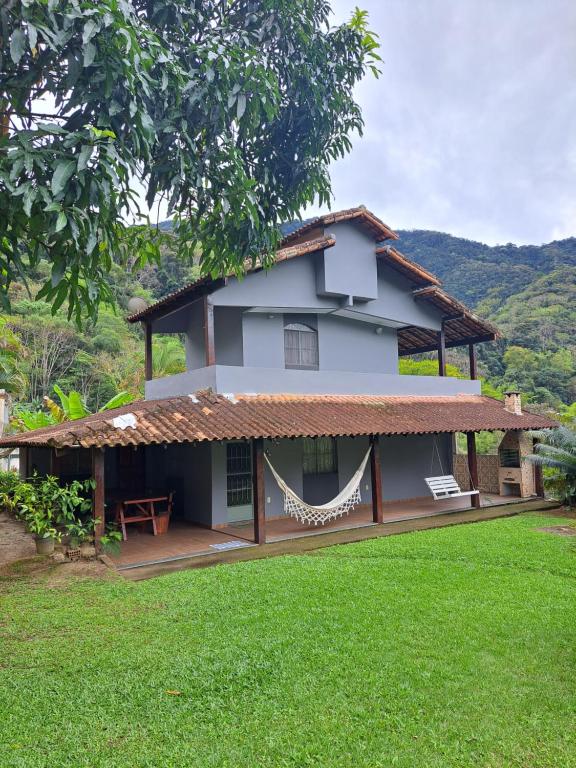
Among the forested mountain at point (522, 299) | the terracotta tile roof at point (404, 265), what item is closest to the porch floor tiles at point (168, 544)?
the terracotta tile roof at point (404, 265)

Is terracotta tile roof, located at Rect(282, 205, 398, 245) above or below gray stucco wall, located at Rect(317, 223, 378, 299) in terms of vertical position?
above

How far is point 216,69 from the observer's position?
4.94 metres

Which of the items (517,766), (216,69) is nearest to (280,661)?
(517,766)

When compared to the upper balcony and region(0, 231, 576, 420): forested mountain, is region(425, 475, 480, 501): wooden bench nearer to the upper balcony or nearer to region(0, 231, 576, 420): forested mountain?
the upper balcony

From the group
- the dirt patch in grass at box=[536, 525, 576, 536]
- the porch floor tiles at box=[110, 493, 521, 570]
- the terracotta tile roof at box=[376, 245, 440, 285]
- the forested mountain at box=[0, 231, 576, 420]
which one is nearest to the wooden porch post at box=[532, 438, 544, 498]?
the porch floor tiles at box=[110, 493, 521, 570]

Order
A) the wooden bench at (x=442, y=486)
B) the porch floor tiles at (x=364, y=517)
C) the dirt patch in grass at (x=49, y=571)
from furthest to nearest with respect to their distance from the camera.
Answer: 1. the wooden bench at (x=442, y=486)
2. the porch floor tiles at (x=364, y=517)
3. the dirt patch in grass at (x=49, y=571)

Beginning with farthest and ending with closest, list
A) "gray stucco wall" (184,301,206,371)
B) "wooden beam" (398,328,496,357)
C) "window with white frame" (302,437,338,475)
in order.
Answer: "wooden beam" (398,328,496,357)
"gray stucco wall" (184,301,206,371)
"window with white frame" (302,437,338,475)

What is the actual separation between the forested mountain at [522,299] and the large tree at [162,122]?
31042 millimetres

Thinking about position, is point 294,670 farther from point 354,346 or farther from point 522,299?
point 522,299

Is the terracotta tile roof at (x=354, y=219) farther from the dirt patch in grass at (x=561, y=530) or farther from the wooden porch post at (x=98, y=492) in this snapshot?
the dirt patch in grass at (x=561, y=530)

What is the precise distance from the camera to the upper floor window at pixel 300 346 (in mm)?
12891

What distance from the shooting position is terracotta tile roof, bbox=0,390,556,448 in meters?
8.31

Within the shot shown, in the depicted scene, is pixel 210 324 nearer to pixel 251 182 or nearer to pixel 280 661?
pixel 251 182

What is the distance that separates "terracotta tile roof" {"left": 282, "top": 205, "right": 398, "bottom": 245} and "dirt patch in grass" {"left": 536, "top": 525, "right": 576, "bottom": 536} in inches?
302
